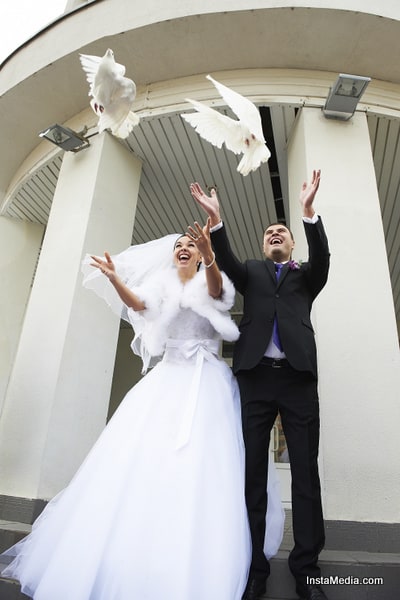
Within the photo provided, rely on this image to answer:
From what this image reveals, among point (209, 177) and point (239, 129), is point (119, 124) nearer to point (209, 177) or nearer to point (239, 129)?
point (239, 129)

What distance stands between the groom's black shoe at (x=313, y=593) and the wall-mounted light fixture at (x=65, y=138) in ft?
13.5

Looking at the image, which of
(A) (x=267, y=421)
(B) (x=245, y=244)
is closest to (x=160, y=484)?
(A) (x=267, y=421)

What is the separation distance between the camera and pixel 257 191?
4.93m

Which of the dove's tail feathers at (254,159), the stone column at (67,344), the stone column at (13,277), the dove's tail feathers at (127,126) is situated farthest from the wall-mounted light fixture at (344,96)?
the stone column at (13,277)

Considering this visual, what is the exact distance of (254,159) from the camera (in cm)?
→ 225

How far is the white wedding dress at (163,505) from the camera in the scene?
4.88 ft

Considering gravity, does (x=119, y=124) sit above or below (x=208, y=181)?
below

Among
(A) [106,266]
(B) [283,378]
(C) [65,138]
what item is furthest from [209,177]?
(B) [283,378]

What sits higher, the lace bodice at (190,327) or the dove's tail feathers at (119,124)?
the dove's tail feathers at (119,124)

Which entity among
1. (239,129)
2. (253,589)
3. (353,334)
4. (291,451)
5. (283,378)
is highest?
(239,129)

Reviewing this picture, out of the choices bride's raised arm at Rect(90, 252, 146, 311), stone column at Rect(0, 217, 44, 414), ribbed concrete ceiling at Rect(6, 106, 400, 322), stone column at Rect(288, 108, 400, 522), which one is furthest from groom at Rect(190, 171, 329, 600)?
stone column at Rect(0, 217, 44, 414)

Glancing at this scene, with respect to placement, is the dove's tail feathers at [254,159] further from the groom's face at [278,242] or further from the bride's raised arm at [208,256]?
the bride's raised arm at [208,256]

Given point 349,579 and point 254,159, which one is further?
point 254,159

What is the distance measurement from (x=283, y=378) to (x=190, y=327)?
23.1 inches
